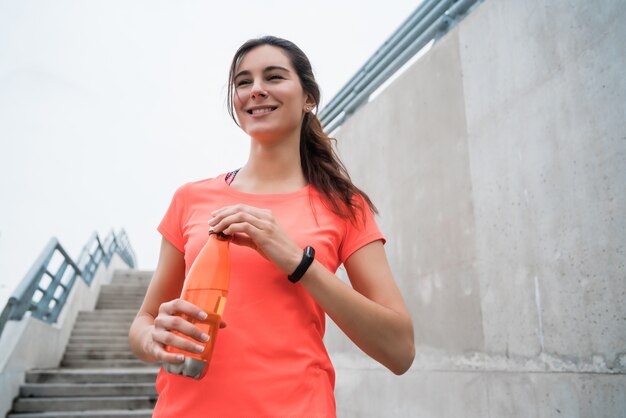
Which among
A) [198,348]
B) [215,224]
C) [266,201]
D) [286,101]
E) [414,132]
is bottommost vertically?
[198,348]

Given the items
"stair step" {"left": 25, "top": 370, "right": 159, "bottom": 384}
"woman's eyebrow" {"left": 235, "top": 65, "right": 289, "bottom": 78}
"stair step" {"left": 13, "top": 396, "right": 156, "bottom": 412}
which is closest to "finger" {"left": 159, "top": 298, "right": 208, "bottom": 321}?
"woman's eyebrow" {"left": 235, "top": 65, "right": 289, "bottom": 78}

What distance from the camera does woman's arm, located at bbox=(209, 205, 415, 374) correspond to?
1092 millimetres

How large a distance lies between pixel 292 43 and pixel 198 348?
3.37 feet

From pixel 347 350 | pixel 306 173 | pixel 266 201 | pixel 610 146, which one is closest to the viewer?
pixel 266 201

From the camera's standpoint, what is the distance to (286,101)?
1433 millimetres

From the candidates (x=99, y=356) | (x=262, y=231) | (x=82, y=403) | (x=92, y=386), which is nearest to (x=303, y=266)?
(x=262, y=231)

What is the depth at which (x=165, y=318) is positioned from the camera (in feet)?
3.25

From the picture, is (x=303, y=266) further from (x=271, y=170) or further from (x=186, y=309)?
(x=271, y=170)

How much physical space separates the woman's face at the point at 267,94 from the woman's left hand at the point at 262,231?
0.41m

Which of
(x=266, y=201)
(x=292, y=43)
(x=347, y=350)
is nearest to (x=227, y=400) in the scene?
(x=266, y=201)

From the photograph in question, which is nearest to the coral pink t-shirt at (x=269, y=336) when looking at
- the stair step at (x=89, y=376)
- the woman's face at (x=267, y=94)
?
the woman's face at (x=267, y=94)

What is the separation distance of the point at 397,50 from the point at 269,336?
2.87 m

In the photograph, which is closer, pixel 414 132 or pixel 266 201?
pixel 266 201

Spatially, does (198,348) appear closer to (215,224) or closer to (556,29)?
(215,224)
